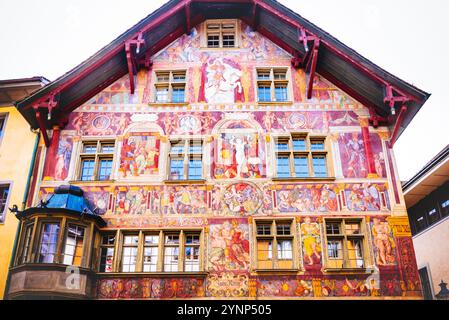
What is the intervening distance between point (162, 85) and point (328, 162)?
6167mm

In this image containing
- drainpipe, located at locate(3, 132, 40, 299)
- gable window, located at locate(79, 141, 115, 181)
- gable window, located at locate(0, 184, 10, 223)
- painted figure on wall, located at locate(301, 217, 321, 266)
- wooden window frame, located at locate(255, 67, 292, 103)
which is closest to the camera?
drainpipe, located at locate(3, 132, 40, 299)

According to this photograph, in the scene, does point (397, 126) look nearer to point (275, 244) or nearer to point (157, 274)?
point (275, 244)

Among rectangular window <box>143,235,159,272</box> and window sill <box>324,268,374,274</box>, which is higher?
rectangular window <box>143,235,159,272</box>

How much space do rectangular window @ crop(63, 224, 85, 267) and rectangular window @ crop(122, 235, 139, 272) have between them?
48.0 inches

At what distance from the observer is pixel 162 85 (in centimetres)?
1706

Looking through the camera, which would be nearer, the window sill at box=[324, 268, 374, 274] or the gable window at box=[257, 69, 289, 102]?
the window sill at box=[324, 268, 374, 274]

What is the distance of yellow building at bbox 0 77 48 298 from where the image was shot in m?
14.4

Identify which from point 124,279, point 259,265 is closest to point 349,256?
point 259,265

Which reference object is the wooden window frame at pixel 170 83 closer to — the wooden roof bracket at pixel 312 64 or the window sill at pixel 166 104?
the window sill at pixel 166 104

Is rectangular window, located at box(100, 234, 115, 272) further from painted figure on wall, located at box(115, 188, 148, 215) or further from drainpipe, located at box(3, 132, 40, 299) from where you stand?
drainpipe, located at box(3, 132, 40, 299)

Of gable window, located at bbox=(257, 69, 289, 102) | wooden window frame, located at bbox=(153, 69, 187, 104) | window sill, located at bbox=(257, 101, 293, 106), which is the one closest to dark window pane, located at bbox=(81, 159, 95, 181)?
wooden window frame, located at bbox=(153, 69, 187, 104)

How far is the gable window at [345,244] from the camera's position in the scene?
13922 mm

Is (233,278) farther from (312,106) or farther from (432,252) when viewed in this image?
(432,252)

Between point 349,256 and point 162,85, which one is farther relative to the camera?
point 162,85
